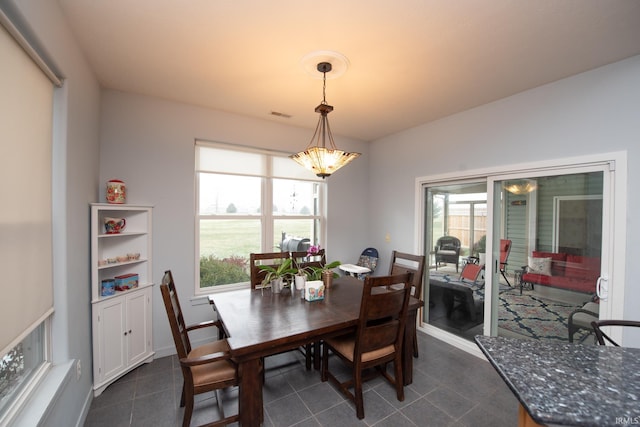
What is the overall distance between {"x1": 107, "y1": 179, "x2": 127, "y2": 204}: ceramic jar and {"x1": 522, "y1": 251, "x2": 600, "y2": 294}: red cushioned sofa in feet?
13.5

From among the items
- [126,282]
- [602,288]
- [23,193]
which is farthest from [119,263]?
[602,288]

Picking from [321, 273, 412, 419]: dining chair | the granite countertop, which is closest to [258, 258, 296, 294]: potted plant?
[321, 273, 412, 419]: dining chair

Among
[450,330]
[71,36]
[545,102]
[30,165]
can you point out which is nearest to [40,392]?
[30,165]

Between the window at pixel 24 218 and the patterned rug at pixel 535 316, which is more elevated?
the window at pixel 24 218

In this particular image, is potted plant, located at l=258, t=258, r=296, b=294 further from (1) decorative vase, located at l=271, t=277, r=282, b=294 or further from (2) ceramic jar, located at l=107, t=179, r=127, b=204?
(2) ceramic jar, located at l=107, t=179, r=127, b=204

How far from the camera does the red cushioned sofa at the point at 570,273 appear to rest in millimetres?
2196

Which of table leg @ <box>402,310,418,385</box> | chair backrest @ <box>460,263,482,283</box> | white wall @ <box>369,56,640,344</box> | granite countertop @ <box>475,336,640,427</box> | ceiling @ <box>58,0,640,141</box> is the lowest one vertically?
table leg @ <box>402,310,418,385</box>

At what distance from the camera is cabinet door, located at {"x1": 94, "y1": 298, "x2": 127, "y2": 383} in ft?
7.09

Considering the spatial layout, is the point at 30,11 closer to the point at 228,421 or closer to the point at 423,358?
the point at 228,421

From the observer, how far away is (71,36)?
1.74 meters

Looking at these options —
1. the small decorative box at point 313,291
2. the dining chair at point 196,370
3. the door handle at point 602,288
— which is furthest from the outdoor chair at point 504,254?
the dining chair at point 196,370

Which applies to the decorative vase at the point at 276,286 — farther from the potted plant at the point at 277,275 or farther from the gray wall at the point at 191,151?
the gray wall at the point at 191,151

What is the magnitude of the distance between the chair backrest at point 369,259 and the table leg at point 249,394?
2.65 metres

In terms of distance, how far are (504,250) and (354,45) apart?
257cm
